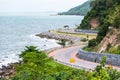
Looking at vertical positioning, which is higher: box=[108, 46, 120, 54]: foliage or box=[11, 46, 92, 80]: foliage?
box=[11, 46, 92, 80]: foliage

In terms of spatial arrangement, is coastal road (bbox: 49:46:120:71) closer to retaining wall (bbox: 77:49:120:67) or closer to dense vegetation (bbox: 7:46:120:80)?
retaining wall (bbox: 77:49:120:67)

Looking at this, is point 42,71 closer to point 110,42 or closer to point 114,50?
point 114,50

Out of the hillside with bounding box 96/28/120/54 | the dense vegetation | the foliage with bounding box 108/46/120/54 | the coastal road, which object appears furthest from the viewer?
the hillside with bounding box 96/28/120/54

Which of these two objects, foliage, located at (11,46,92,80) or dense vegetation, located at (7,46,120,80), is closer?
dense vegetation, located at (7,46,120,80)

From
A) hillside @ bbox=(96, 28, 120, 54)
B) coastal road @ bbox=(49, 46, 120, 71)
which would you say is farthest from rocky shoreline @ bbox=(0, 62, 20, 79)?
hillside @ bbox=(96, 28, 120, 54)

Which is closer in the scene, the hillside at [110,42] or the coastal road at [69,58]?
the coastal road at [69,58]

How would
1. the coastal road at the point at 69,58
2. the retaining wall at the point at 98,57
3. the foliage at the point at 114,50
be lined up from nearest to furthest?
the retaining wall at the point at 98,57 → the coastal road at the point at 69,58 → the foliage at the point at 114,50

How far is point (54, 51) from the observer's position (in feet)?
266

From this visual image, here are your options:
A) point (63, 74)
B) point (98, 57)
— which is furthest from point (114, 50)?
point (63, 74)

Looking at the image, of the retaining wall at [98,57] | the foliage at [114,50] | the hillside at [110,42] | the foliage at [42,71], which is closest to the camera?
the foliage at [42,71]

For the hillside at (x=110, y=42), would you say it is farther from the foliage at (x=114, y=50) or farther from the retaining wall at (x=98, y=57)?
the retaining wall at (x=98, y=57)

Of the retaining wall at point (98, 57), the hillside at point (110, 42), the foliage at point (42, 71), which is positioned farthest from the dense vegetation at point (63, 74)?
the hillside at point (110, 42)

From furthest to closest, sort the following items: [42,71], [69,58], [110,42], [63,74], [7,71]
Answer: [69,58] → [110,42] → [7,71] → [42,71] → [63,74]

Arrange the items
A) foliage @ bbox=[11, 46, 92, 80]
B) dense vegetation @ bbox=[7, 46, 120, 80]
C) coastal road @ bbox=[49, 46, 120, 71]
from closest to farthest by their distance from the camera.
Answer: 1. dense vegetation @ bbox=[7, 46, 120, 80]
2. foliage @ bbox=[11, 46, 92, 80]
3. coastal road @ bbox=[49, 46, 120, 71]
